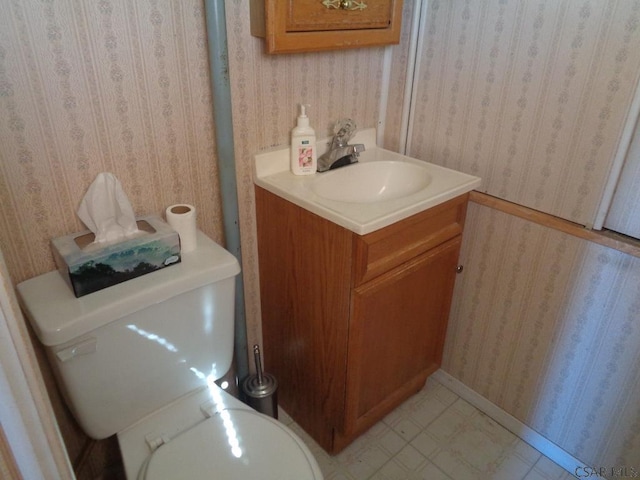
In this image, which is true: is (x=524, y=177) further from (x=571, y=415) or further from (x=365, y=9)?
(x=571, y=415)

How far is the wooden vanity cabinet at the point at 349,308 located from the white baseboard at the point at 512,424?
20 cm

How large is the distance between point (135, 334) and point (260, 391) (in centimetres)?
53

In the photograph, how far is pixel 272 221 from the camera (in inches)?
50.3

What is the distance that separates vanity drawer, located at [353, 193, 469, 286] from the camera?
108 centimetres

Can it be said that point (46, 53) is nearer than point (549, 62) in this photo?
Yes

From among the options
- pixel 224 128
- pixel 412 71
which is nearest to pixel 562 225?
pixel 412 71

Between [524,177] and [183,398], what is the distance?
42.0 inches

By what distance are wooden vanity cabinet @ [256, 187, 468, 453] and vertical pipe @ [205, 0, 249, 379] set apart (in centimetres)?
10

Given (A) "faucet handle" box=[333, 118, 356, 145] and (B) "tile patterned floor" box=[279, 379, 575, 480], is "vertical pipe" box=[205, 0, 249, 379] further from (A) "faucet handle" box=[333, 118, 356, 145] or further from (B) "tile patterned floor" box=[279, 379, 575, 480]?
(B) "tile patterned floor" box=[279, 379, 575, 480]

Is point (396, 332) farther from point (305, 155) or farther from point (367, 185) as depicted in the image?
point (305, 155)

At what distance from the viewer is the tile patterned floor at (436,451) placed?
1.41 m

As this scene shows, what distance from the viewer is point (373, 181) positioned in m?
1.41

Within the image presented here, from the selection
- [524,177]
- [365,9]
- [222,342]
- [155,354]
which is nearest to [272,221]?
[222,342]

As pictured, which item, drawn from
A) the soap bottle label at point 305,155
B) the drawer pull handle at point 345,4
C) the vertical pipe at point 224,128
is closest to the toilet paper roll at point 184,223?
the vertical pipe at point 224,128
